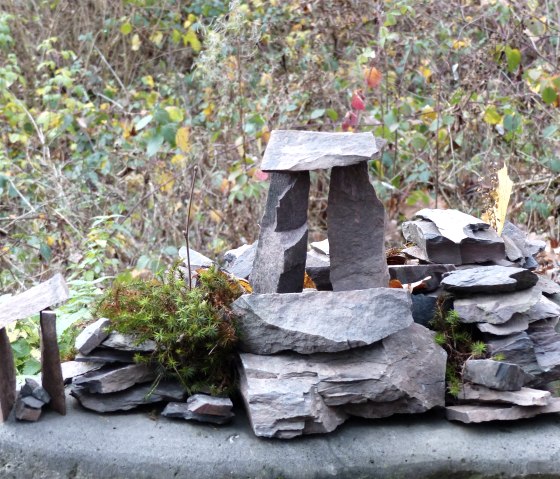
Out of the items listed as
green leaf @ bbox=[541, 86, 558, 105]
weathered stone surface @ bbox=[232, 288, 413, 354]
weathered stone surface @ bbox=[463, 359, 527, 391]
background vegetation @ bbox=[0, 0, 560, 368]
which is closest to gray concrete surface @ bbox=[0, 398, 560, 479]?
weathered stone surface @ bbox=[463, 359, 527, 391]

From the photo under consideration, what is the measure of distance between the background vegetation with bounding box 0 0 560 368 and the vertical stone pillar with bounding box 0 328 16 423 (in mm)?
2008

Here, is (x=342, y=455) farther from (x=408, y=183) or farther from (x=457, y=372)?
(x=408, y=183)

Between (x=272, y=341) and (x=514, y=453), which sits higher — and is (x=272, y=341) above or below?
above

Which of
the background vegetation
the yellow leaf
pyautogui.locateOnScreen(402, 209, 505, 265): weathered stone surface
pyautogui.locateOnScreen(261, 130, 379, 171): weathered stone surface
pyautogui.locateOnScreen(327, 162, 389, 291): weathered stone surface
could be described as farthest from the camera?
the background vegetation

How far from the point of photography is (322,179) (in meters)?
5.47

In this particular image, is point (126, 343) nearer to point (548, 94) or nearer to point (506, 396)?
point (506, 396)

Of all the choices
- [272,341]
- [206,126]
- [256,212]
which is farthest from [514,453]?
[206,126]

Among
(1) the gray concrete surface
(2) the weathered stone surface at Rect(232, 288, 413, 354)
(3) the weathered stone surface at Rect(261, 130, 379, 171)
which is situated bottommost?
(1) the gray concrete surface

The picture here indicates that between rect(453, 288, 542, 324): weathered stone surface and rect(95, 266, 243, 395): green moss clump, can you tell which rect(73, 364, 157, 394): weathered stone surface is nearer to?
rect(95, 266, 243, 395): green moss clump

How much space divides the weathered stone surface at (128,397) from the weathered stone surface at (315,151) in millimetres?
695

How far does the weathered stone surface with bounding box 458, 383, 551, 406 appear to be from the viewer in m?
2.34

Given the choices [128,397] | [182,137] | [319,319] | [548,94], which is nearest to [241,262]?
[319,319]

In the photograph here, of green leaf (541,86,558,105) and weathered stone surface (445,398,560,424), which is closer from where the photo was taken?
weathered stone surface (445,398,560,424)

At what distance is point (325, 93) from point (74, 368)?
3429mm
